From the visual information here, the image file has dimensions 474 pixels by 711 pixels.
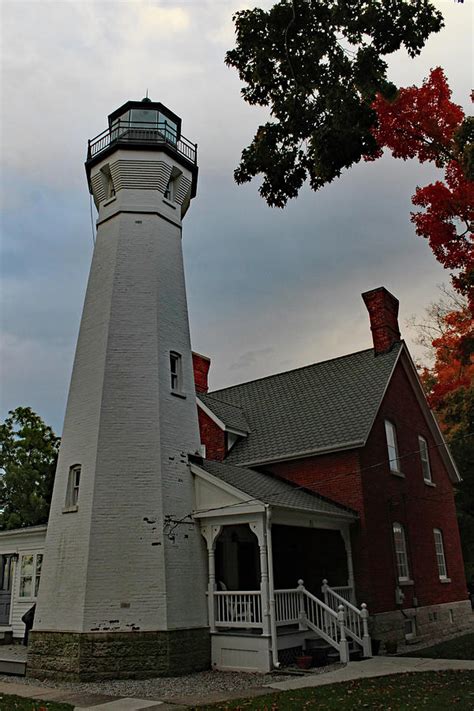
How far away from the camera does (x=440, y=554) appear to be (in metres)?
19.3

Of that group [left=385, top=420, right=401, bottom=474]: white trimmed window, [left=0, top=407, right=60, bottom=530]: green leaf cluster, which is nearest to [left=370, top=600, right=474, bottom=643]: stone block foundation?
[left=385, top=420, right=401, bottom=474]: white trimmed window

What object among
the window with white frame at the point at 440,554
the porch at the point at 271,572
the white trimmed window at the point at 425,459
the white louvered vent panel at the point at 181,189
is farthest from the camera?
the white trimmed window at the point at 425,459

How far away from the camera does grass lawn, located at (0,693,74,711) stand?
8.71 meters

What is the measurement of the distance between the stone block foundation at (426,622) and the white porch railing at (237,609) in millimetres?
3459

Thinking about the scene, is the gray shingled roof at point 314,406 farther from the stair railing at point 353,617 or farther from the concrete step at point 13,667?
the concrete step at point 13,667

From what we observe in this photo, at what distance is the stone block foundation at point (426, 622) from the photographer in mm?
14680

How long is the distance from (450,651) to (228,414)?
9336mm

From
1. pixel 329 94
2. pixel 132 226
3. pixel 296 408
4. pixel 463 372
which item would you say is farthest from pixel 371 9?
pixel 463 372

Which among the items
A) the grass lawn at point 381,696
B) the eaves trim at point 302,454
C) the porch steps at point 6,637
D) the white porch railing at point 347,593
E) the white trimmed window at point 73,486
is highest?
the eaves trim at point 302,454

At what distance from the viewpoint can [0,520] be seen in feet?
100

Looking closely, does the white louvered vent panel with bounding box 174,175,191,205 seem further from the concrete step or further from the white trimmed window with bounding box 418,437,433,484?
the concrete step

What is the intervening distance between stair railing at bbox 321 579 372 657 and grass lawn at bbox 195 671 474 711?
2.74m

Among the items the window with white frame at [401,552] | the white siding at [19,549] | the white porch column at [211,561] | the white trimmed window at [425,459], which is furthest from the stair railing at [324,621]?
the white siding at [19,549]

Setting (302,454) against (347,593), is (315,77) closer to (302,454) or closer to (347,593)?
(302,454)
